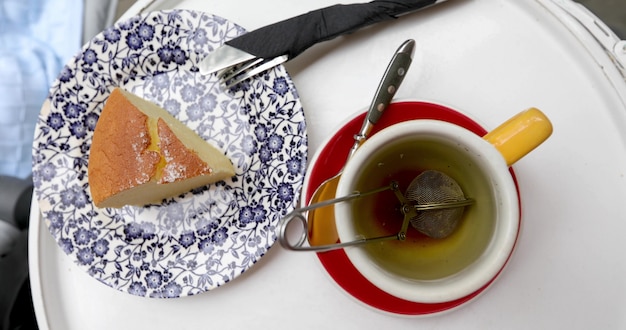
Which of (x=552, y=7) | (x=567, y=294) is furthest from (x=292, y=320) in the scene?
(x=552, y=7)

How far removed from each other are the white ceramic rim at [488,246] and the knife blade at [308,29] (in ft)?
0.74

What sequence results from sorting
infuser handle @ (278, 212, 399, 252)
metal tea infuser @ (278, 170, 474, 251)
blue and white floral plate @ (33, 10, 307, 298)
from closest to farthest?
infuser handle @ (278, 212, 399, 252)
metal tea infuser @ (278, 170, 474, 251)
blue and white floral plate @ (33, 10, 307, 298)

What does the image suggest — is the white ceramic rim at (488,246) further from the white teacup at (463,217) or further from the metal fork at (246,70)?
the metal fork at (246,70)

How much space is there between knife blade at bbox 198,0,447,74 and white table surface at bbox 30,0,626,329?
0.11 ft

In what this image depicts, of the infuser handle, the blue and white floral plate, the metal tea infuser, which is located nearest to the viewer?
the infuser handle

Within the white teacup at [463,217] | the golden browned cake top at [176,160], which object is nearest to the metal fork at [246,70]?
the golden browned cake top at [176,160]

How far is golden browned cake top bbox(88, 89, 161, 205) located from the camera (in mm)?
718

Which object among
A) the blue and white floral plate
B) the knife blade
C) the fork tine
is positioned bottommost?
the blue and white floral plate

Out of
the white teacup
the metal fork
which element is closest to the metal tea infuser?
the white teacup

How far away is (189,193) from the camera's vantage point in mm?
790

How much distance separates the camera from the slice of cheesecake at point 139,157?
72 cm

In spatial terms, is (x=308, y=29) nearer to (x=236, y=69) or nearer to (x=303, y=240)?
(x=236, y=69)

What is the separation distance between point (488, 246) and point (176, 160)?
1.37 ft

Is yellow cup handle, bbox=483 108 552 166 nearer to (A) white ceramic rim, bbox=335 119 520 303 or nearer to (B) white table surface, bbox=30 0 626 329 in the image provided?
(A) white ceramic rim, bbox=335 119 520 303
